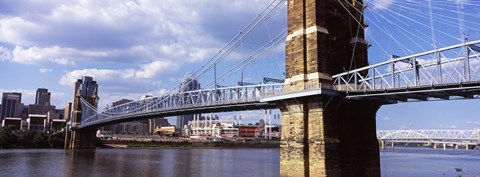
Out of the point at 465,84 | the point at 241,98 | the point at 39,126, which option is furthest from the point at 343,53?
the point at 39,126

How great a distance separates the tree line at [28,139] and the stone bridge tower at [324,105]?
99138 mm

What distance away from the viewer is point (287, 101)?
1412 inches

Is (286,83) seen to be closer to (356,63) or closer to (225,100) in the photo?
(356,63)

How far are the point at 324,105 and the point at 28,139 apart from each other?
10904cm

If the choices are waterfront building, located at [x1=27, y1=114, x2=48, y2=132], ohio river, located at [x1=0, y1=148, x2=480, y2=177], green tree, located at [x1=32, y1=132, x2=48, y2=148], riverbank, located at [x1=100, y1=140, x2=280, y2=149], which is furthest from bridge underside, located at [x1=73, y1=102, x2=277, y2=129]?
waterfront building, located at [x1=27, y1=114, x2=48, y2=132]

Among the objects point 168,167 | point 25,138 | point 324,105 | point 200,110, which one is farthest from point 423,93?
point 25,138

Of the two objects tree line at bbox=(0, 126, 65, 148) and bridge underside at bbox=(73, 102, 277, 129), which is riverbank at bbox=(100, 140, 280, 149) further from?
bridge underside at bbox=(73, 102, 277, 129)

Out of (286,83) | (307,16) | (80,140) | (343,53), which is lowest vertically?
(80,140)

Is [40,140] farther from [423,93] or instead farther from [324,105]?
[423,93]

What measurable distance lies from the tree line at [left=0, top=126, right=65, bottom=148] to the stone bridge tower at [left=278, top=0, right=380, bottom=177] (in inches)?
3903

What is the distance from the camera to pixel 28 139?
119m

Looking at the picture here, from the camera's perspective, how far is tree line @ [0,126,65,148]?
367 ft

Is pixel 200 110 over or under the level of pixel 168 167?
over

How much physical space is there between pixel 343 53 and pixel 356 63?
1.51 m
